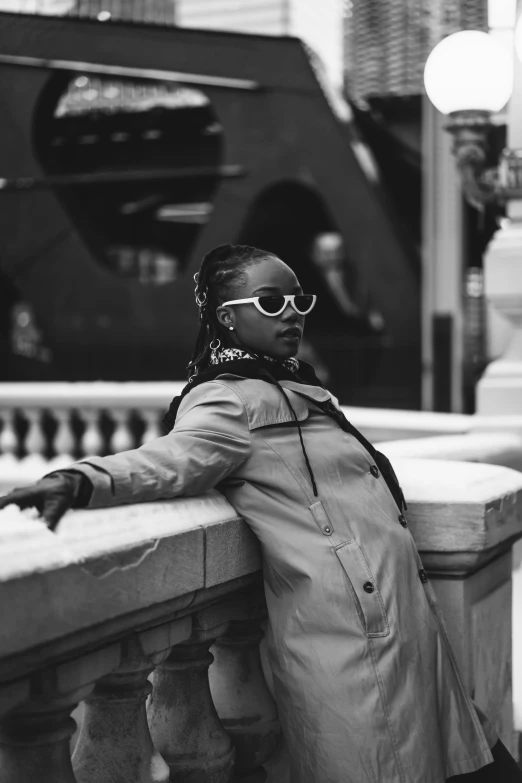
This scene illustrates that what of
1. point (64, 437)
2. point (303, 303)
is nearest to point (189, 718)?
point (303, 303)

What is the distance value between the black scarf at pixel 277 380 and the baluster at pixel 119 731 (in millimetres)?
516

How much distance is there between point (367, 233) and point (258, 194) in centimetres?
182

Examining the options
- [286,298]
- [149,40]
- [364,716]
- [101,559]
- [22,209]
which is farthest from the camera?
[22,209]

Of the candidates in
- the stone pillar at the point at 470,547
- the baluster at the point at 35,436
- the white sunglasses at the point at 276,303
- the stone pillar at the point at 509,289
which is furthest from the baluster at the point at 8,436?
the white sunglasses at the point at 276,303

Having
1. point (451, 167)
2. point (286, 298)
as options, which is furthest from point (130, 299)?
point (286, 298)

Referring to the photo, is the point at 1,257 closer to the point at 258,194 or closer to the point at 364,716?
the point at 258,194

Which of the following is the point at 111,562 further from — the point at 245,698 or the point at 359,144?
the point at 359,144

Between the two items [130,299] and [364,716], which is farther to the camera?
[130,299]

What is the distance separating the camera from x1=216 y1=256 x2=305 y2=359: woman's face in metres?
2.26

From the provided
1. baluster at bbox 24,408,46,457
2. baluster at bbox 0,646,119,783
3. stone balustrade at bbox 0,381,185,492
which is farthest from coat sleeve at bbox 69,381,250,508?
baluster at bbox 24,408,46,457

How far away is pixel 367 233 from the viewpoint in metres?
14.3

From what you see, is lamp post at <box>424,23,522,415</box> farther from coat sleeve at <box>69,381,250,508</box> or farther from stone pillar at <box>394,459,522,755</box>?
coat sleeve at <box>69,381,250,508</box>

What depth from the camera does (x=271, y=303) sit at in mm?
2240

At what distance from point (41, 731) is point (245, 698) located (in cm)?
81
